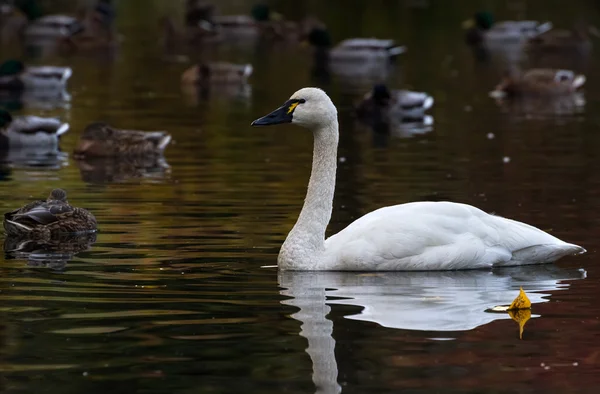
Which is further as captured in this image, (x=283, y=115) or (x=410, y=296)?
(x=283, y=115)

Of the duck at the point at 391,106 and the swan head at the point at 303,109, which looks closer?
the swan head at the point at 303,109

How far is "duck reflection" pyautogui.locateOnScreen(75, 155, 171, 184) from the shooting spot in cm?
2030

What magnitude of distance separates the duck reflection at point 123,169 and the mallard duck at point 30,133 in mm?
1291

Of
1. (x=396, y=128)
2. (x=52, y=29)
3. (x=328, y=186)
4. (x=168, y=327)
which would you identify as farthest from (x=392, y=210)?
(x=52, y=29)

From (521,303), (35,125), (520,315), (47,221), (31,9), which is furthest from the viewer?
(31,9)

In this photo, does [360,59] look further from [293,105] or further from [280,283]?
[280,283]

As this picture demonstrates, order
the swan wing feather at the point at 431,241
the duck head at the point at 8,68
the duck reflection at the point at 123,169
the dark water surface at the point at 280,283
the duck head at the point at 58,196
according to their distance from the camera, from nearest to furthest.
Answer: the dark water surface at the point at 280,283 → the swan wing feather at the point at 431,241 → the duck head at the point at 58,196 → the duck reflection at the point at 123,169 → the duck head at the point at 8,68

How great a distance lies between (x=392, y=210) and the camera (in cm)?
1279

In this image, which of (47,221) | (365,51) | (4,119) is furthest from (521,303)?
(365,51)

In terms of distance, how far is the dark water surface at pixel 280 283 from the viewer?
891 centimetres

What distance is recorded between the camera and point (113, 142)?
2338 cm

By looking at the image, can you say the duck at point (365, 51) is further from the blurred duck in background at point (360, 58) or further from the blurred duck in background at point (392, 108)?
the blurred duck in background at point (392, 108)

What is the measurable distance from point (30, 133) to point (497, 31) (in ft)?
110

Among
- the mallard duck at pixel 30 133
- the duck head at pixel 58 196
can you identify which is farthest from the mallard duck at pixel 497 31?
the duck head at pixel 58 196
